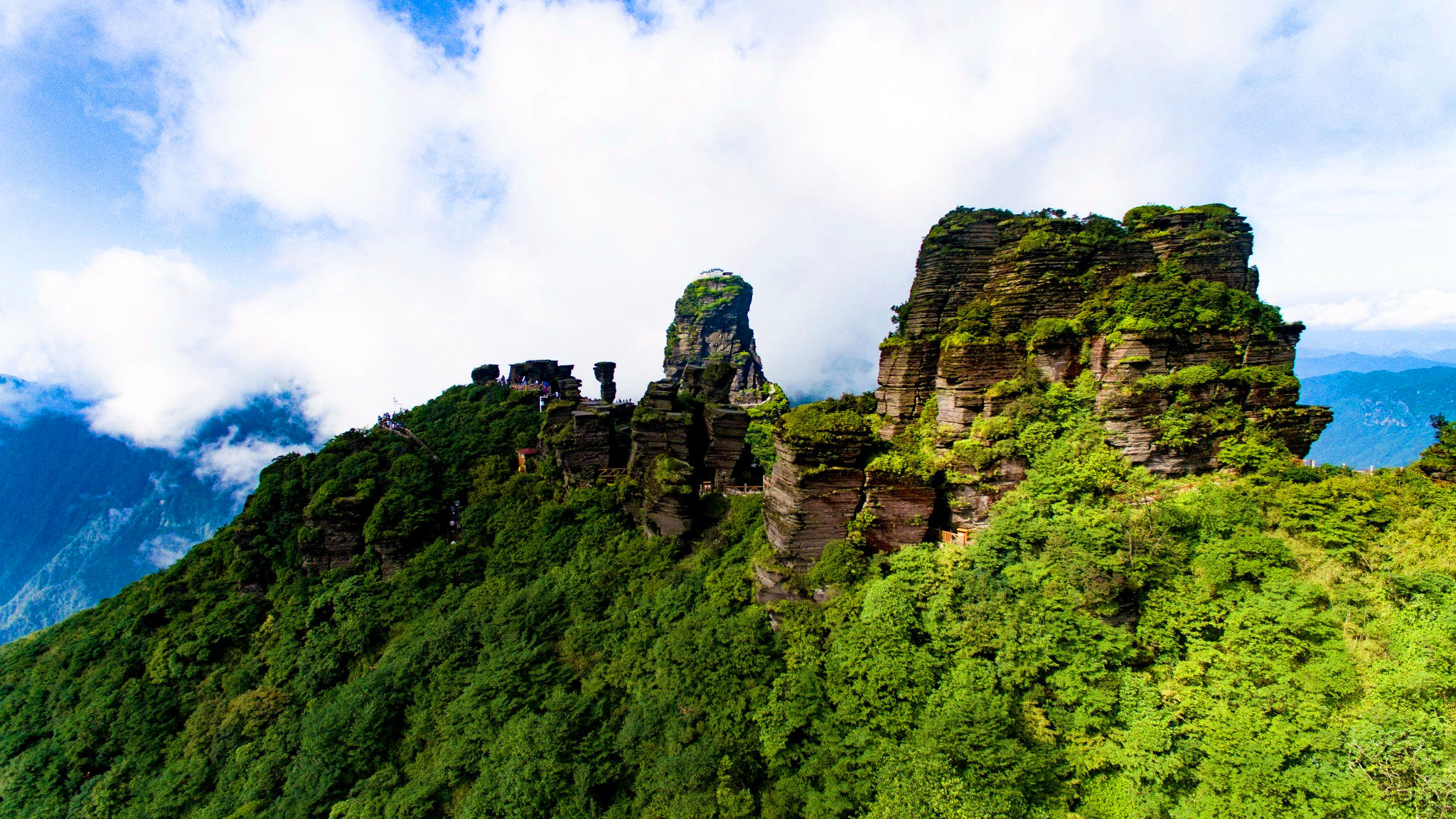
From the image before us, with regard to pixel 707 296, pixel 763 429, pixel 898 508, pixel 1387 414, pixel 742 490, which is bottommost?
pixel 898 508

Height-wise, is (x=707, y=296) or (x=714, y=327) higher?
(x=707, y=296)

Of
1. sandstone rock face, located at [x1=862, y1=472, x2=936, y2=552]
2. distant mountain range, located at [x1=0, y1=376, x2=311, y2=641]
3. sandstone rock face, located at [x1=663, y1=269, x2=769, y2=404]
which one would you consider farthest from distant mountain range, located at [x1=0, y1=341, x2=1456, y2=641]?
sandstone rock face, located at [x1=862, y1=472, x2=936, y2=552]

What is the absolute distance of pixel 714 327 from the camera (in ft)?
260

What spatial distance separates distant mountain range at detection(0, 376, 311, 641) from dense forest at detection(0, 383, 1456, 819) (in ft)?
304

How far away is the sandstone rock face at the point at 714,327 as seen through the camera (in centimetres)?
7881

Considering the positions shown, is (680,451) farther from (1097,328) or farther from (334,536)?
(334,536)

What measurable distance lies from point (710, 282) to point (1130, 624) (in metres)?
71.2

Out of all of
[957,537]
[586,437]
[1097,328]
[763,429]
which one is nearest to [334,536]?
[586,437]

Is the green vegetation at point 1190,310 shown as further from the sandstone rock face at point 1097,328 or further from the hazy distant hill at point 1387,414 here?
the hazy distant hill at point 1387,414

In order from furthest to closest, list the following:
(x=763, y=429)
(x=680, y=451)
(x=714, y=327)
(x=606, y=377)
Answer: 1. (x=714, y=327)
2. (x=606, y=377)
3. (x=680, y=451)
4. (x=763, y=429)

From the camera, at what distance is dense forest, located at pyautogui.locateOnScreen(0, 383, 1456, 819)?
515 inches

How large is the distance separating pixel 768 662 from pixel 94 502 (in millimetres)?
146960

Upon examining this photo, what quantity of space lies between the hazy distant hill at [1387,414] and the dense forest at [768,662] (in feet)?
248

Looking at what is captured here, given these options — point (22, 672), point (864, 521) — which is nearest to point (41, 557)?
point (22, 672)
